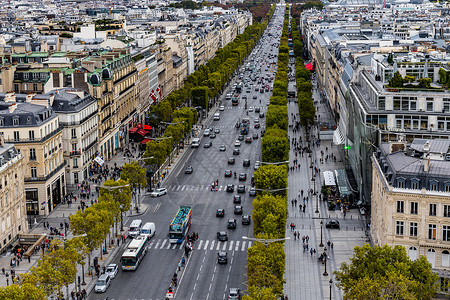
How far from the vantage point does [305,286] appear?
9312 cm

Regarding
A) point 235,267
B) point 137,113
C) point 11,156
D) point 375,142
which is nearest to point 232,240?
point 235,267

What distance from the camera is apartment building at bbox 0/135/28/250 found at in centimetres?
10538

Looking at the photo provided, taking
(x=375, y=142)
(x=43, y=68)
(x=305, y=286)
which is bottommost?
(x=305, y=286)

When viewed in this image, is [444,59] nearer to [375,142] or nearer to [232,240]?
[375,142]

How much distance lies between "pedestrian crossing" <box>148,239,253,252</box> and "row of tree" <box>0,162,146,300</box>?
7.22 metres

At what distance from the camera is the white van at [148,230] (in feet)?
362

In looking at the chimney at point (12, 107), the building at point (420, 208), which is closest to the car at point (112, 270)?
the building at point (420, 208)

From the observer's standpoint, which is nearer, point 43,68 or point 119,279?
point 119,279

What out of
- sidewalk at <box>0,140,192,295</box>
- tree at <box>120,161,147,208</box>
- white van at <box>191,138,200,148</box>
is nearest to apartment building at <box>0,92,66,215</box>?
sidewalk at <box>0,140,192,295</box>

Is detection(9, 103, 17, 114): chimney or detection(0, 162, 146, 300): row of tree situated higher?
detection(9, 103, 17, 114): chimney

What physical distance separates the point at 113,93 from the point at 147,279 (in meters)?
79.7

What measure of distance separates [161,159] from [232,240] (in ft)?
120

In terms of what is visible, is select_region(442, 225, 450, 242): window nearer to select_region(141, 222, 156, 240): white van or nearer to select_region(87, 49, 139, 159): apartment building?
select_region(141, 222, 156, 240): white van

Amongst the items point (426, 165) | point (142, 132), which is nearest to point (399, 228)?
point (426, 165)
